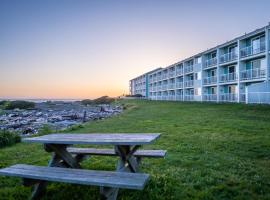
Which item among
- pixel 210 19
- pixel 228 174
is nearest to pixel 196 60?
pixel 210 19

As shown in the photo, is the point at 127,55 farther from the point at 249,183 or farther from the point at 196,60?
the point at 249,183

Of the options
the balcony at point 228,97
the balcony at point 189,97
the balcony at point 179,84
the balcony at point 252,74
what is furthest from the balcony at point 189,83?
the balcony at point 252,74

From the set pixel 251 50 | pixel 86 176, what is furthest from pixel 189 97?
pixel 86 176

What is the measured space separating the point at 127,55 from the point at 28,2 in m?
19.6

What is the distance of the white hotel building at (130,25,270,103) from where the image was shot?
25508 mm

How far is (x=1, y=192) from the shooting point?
4625 mm

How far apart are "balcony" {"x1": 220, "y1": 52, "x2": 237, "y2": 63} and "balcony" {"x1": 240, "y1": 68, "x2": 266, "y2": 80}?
9.28 ft

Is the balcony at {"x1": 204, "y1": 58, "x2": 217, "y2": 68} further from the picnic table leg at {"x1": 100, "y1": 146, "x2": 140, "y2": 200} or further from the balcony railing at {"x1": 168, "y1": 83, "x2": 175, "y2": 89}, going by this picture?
the picnic table leg at {"x1": 100, "y1": 146, "x2": 140, "y2": 200}

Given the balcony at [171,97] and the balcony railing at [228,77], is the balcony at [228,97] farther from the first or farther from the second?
the balcony at [171,97]

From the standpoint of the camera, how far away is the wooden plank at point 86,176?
11.0 ft

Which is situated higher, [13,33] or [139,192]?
[13,33]

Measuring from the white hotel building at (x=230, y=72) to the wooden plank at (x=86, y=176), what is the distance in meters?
23.0

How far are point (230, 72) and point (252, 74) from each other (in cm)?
663

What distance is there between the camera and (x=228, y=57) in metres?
32.5
